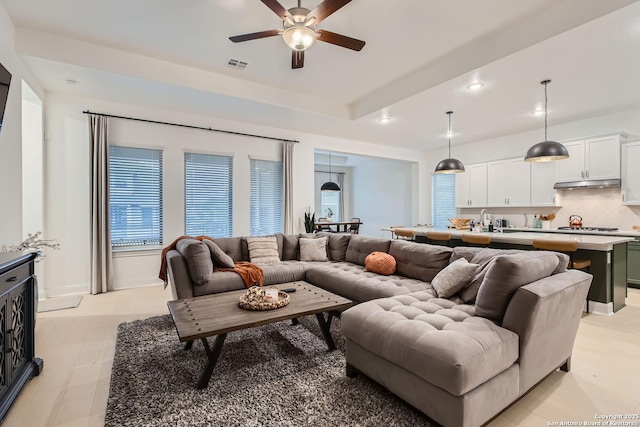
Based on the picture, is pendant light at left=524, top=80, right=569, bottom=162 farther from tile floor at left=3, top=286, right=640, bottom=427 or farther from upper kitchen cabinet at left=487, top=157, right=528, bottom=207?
upper kitchen cabinet at left=487, top=157, right=528, bottom=207

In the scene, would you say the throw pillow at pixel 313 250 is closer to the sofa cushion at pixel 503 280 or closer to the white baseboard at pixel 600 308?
the sofa cushion at pixel 503 280

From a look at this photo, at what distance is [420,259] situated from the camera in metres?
3.27

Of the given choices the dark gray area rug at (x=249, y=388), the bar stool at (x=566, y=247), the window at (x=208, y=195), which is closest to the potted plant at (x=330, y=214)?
the window at (x=208, y=195)

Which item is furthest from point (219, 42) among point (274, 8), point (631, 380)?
point (631, 380)

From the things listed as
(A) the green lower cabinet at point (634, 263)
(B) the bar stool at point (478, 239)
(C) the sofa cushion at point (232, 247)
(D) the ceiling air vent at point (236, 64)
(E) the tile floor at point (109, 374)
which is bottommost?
(E) the tile floor at point (109, 374)

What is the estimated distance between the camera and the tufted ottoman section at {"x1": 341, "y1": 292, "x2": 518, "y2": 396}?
4.87 feet

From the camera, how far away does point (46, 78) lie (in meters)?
3.76

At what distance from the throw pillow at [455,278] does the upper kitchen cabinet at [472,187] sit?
5.08 m

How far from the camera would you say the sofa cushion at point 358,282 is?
292 centimetres

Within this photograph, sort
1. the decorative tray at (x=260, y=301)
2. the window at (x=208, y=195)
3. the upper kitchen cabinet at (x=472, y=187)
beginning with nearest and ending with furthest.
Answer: the decorative tray at (x=260, y=301) < the window at (x=208, y=195) < the upper kitchen cabinet at (x=472, y=187)

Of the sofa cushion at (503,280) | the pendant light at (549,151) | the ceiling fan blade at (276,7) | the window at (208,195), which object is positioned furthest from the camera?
the window at (208,195)

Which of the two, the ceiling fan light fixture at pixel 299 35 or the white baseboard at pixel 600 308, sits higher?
the ceiling fan light fixture at pixel 299 35

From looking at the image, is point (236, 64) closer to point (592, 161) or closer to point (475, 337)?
point (475, 337)

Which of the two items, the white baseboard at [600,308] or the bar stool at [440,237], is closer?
the white baseboard at [600,308]
